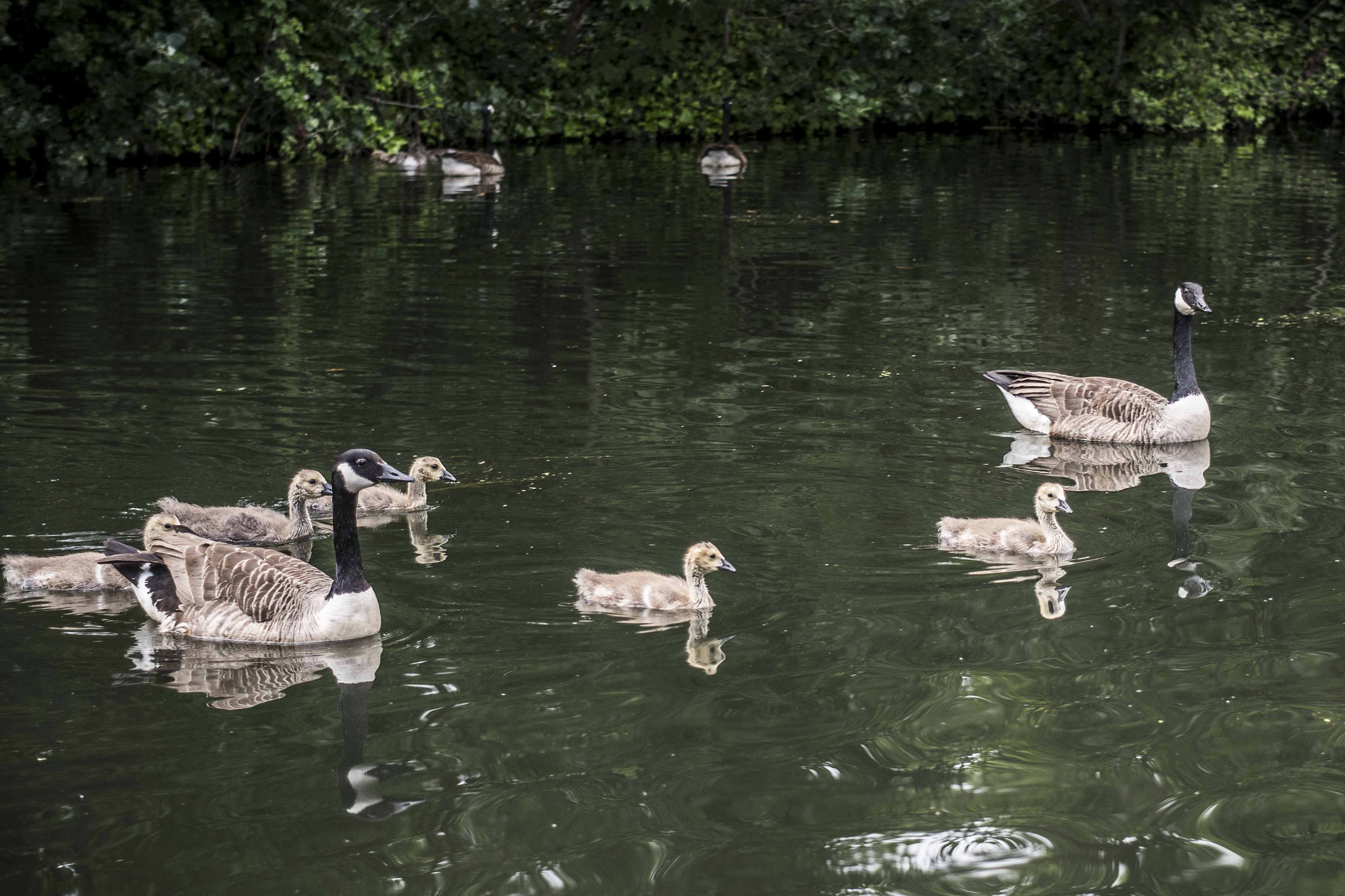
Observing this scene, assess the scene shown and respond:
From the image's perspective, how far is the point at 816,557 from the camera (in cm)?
944

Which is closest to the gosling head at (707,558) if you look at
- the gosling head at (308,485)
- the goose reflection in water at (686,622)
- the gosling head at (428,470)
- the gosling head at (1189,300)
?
the goose reflection in water at (686,622)

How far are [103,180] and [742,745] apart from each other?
95.7ft

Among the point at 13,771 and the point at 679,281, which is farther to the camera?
the point at 679,281

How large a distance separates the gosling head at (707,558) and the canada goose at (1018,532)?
167 cm

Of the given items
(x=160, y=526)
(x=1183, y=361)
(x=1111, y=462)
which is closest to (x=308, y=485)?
(x=160, y=526)

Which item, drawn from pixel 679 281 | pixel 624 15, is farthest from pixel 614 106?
pixel 679 281

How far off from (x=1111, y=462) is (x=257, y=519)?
256 inches

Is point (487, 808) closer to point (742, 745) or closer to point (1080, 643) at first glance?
point (742, 745)

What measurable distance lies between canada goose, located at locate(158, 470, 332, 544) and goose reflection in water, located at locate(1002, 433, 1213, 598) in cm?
521

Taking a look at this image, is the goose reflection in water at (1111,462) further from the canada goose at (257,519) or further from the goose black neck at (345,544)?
the goose black neck at (345,544)

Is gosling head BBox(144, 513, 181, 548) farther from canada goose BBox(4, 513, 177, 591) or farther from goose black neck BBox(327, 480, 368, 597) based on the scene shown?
goose black neck BBox(327, 480, 368, 597)

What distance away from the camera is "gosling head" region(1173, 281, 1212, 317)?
1264 cm

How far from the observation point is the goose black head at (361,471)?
849 centimetres

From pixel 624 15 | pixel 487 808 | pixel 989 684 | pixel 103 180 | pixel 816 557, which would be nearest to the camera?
pixel 487 808
